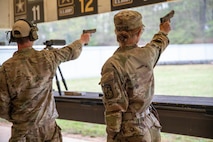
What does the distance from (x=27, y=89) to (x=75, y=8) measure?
4.74 feet

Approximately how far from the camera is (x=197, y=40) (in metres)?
3.12

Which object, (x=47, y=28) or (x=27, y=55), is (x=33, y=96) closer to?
(x=27, y=55)

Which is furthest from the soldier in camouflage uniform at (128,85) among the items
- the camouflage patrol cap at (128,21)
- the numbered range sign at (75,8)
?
the numbered range sign at (75,8)

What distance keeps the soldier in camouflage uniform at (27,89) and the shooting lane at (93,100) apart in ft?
3.23

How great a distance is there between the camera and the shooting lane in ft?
8.39

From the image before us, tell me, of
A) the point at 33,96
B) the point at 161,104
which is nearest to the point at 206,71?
the point at 161,104

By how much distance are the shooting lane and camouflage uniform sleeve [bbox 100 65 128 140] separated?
947mm

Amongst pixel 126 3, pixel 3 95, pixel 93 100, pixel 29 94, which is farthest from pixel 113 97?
pixel 93 100

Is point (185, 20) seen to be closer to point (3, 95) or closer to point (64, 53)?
point (64, 53)

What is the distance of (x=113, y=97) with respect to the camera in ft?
5.96

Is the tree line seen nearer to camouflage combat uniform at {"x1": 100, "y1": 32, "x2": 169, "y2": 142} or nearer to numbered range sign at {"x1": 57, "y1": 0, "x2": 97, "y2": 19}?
numbered range sign at {"x1": 57, "y1": 0, "x2": 97, "y2": 19}

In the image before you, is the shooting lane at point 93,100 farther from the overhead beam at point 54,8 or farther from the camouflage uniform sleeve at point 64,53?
the camouflage uniform sleeve at point 64,53

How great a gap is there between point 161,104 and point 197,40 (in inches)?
31.7

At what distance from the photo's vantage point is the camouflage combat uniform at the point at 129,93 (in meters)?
1.82
